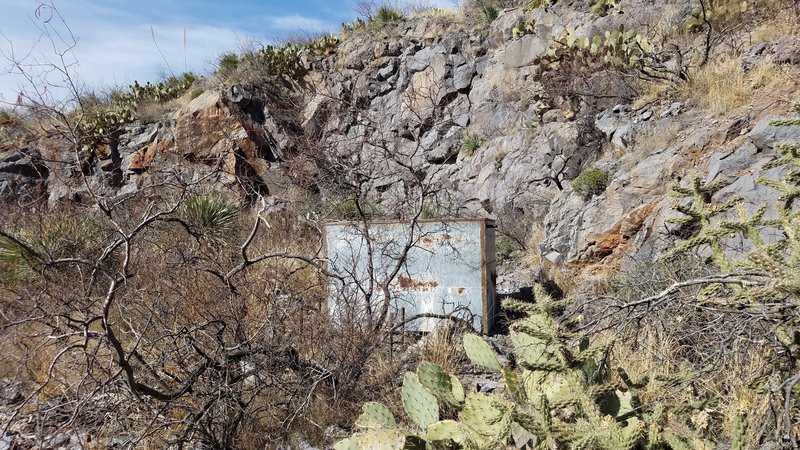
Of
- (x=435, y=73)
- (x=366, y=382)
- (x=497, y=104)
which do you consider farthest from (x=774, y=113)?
(x=435, y=73)

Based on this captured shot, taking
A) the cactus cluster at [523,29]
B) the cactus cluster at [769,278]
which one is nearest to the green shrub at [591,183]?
the cactus cluster at [769,278]

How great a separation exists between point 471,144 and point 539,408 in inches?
435

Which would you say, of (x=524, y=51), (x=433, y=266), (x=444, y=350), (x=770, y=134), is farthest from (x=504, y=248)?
(x=524, y=51)

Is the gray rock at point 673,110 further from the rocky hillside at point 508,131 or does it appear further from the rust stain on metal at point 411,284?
the rust stain on metal at point 411,284

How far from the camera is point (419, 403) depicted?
3791mm

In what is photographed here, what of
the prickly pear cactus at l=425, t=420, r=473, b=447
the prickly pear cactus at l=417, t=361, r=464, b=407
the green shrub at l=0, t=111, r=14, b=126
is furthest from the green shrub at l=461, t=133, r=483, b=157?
the green shrub at l=0, t=111, r=14, b=126

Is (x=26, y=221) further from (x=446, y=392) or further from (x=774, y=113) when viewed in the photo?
(x=774, y=113)

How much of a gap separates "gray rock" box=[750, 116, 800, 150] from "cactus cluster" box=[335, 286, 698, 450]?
4.43 metres

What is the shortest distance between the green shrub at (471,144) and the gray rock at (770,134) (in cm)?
715

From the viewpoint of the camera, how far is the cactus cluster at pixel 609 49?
10812mm

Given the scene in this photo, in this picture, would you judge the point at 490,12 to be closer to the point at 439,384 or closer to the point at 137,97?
the point at 137,97

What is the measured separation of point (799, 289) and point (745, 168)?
4629mm

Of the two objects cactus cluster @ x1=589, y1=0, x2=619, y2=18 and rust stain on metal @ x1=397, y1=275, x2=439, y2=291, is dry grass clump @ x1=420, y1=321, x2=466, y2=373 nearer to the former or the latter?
rust stain on metal @ x1=397, y1=275, x2=439, y2=291

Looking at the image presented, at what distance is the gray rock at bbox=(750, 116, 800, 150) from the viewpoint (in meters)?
6.59
